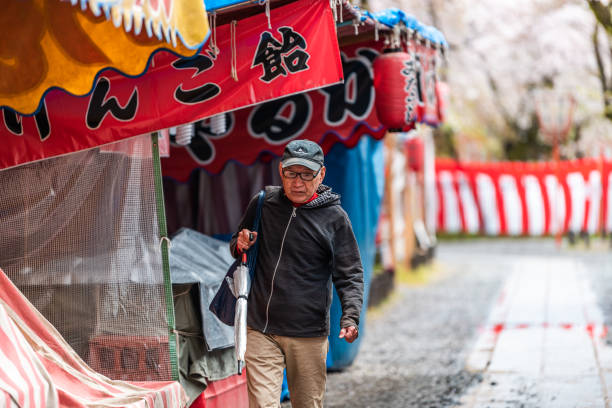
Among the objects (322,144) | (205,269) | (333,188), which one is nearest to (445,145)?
(333,188)

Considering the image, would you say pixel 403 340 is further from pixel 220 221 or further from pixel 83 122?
pixel 83 122

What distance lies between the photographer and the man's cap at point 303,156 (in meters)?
4.85

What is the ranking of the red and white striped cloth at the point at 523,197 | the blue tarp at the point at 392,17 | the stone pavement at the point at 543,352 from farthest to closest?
the red and white striped cloth at the point at 523,197 < the stone pavement at the point at 543,352 < the blue tarp at the point at 392,17

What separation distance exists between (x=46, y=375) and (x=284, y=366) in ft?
4.89

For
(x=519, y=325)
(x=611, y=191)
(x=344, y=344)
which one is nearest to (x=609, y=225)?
(x=611, y=191)

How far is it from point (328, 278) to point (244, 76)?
6.09 feet

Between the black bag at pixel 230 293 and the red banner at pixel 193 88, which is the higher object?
the red banner at pixel 193 88

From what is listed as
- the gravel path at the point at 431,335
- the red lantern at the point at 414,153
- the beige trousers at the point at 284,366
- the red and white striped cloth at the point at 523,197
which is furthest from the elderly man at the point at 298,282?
the red and white striped cloth at the point at 523,197

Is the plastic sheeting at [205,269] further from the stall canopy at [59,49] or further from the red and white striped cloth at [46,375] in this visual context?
the stall canopy at [59,49]

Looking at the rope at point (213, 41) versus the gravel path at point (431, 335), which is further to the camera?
the gravel path at point (431, 335)

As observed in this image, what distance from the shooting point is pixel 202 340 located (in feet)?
20.8

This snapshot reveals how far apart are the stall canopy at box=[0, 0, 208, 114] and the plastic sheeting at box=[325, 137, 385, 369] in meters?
3.83

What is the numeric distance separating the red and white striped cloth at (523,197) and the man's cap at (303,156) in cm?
2156

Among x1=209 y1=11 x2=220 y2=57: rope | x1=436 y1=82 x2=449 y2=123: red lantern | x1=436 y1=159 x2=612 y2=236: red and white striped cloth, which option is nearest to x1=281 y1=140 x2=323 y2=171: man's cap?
x1=209 y1=11 x2=220 y2=57: rope
